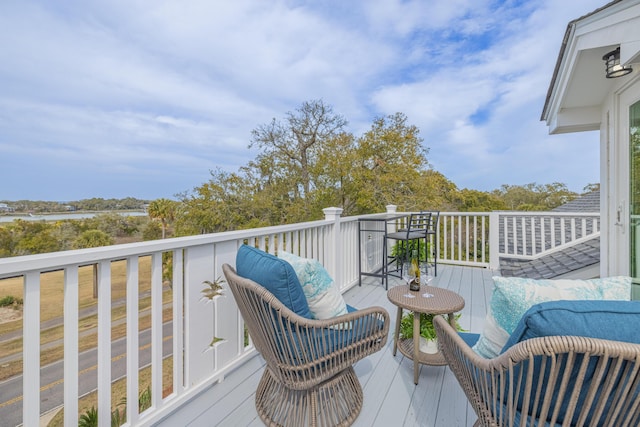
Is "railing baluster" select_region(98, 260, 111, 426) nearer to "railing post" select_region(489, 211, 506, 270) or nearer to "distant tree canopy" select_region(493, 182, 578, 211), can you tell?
"railing post" select_region(489, 211, 506, 270)

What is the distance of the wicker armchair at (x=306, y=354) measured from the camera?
1471mm

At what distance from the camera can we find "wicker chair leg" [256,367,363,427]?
163 centimetres

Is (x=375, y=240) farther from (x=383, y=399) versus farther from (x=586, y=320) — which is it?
(x=586, y=320)

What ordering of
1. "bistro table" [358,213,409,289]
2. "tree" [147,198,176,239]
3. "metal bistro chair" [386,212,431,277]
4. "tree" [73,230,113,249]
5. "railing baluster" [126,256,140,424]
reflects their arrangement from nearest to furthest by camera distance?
"railing baluster" [126,256,140,424] < "metal bistro chair" [386,212,431,277] < "bistro table" [358,213,409,289] < "tree" [73,230,113,249] < "tree" [147,198,176,239]

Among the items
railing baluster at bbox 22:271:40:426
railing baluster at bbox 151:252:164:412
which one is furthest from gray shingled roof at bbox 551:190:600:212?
railing baluster at bbox 22:271:40:426

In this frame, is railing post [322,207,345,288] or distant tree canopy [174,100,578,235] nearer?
railing post [322,207,345,288]

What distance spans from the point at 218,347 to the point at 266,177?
41.1 feet

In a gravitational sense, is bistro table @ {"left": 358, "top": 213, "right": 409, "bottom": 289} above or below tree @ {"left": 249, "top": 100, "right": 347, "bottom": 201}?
below

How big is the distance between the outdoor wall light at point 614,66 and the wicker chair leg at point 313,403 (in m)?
2.77

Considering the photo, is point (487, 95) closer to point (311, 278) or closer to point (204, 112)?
point (311, 278)

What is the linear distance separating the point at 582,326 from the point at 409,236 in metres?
3.54

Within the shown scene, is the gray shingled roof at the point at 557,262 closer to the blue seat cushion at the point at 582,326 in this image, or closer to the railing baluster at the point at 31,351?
the blue seat cushion at the point at 582,326

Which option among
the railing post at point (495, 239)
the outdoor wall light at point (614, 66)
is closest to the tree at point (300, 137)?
the railing post at point (495, 239)

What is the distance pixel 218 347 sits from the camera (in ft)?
6.94
